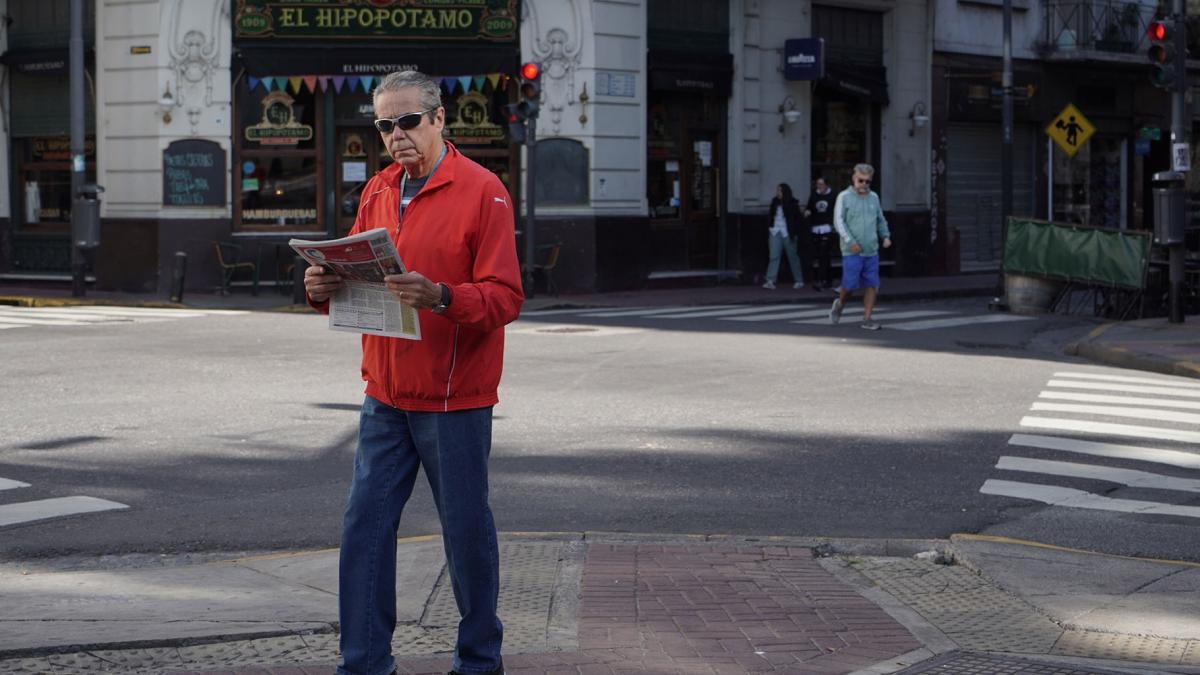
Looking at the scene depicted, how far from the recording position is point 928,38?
33.5 metres

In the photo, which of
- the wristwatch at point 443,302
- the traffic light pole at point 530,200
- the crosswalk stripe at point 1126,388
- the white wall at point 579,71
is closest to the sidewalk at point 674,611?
the wristwatch at point 443,302

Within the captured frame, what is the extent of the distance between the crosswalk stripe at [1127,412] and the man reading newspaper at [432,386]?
27.8 feet

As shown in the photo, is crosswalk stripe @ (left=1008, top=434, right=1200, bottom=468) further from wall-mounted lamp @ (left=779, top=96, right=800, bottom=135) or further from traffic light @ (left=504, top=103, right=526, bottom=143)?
wall-mounted lamp @ (left=779, top=96, right=800, bottom=135)

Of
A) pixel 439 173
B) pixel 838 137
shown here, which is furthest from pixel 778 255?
pixel 439 173

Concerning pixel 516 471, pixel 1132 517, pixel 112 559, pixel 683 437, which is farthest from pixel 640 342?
pixel 112 559

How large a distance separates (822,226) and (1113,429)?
1693 centimetres

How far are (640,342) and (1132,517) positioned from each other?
9.70m

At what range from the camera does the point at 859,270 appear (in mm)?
19109

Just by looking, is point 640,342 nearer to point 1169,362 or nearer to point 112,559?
point 1169,362

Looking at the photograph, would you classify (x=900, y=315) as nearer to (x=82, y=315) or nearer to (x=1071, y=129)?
(x=1071, y=129)

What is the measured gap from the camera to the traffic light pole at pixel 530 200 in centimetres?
2461

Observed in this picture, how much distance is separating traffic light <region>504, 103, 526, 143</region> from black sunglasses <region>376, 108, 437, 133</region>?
19257mm

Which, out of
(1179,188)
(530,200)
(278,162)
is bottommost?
(1179,188)

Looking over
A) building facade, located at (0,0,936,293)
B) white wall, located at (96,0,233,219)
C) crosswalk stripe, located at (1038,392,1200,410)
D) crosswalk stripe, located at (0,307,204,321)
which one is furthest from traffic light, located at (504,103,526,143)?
crosswalk stripe, located at (1038,392,1200,410)
